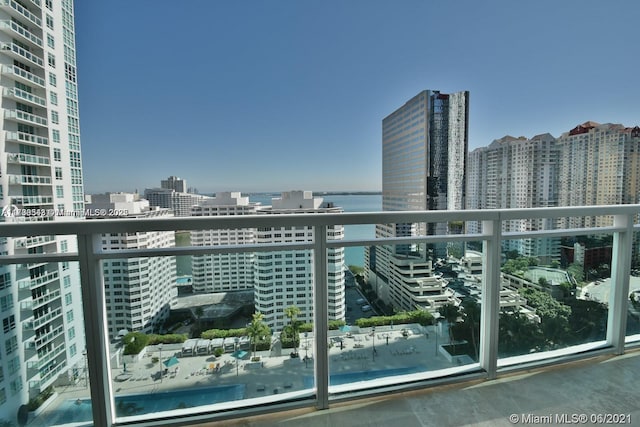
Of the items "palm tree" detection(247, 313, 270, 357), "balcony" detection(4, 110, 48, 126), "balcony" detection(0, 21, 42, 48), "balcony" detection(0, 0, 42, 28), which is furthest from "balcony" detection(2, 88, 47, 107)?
"palm tree" detection(247, 313, 270, 357)

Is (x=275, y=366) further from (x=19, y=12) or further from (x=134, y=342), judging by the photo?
(x=19, y=12)

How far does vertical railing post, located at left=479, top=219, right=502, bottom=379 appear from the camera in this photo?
2.06 metres

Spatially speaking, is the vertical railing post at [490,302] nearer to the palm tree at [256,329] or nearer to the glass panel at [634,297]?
the glass panel at [634,297]

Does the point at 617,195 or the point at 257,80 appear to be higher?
the point at 257,80

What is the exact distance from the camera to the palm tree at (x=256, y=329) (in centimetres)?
185

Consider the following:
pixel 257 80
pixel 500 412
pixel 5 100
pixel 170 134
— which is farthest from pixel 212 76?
pixel 500 412

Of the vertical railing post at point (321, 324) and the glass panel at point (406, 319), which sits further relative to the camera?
the glass panel at point (406, 319)

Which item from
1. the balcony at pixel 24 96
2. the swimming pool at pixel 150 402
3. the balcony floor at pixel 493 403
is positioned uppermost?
the balcony at pixel 24 96

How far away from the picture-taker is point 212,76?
519 inches

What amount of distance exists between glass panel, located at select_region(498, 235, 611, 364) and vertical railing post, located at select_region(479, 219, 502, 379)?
0.22 feet

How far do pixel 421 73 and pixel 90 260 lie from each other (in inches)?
434

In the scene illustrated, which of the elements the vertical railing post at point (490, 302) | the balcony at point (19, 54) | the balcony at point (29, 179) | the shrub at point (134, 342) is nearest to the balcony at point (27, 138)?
the balcony at point (29, 179)

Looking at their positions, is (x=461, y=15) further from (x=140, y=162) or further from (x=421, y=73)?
(x=140, y=162)

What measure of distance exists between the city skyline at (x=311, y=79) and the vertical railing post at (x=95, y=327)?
515 cm
